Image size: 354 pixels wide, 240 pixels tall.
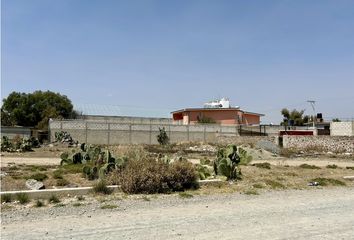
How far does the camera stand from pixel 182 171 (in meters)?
14.1

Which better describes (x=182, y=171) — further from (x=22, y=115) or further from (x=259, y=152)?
(x=22, y=115)

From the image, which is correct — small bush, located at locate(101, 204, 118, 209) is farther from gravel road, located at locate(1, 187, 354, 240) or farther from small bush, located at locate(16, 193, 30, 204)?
small bush, located at locate(16, 193, 30, 204)

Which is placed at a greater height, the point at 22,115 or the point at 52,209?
the point at 22,115

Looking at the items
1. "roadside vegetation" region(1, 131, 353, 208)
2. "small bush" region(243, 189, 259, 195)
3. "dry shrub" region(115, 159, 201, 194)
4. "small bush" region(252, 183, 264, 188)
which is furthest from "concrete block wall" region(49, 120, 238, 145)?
"small bush" region(243, 189, 259, 195)

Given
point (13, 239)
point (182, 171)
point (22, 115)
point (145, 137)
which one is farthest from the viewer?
point (22, 115)

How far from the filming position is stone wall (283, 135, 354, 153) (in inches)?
1673

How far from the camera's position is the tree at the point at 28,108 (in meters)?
74.8

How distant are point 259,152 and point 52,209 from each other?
25.7 meters

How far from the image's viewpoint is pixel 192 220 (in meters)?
9.25

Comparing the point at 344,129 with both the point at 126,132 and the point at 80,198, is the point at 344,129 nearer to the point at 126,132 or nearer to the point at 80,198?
the point at 126,132

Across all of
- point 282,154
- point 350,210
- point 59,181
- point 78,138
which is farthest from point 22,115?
point 350,210

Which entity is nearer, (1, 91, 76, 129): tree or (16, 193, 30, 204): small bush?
(16, 193, 30, 204): small bush

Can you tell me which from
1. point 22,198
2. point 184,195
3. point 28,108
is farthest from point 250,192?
point 28,108

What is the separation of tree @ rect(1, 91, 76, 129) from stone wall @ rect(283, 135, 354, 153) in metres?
42.2
